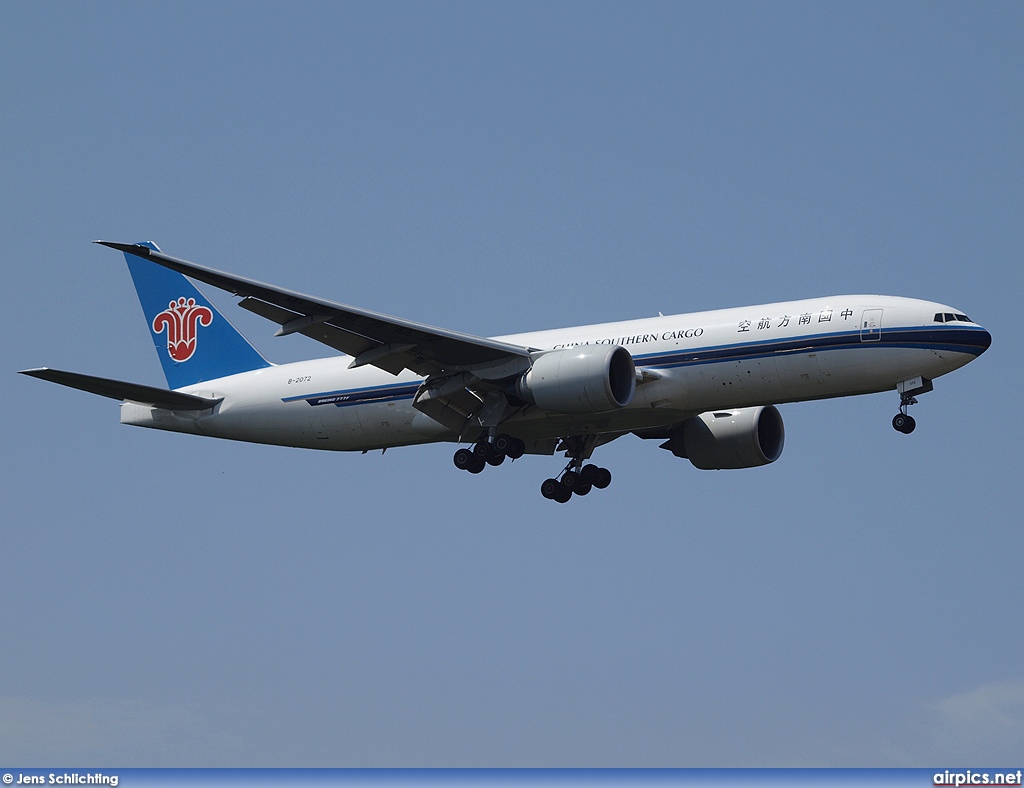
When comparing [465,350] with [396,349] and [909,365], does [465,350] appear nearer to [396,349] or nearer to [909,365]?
[396,349]

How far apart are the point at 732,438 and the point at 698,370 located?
263 inches

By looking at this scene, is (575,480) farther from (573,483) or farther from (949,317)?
(949,317)

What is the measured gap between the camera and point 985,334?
3572 centimetres

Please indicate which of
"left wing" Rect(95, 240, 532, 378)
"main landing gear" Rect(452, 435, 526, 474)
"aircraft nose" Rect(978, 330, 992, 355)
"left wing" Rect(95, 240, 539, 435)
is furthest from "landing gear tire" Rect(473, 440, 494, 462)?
"aircraft nose" Rect(978, 330, 992, 355)

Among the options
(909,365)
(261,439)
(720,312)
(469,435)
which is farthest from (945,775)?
(261,439)

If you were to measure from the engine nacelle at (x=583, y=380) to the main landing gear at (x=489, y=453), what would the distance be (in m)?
2.62

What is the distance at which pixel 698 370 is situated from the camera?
3672 cm

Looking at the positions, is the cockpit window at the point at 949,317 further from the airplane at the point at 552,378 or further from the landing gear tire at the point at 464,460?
the landing gear tire at the point at 464,460

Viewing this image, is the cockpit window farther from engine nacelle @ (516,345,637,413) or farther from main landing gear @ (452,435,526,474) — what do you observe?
main landing gear @ (452,435,526,474)

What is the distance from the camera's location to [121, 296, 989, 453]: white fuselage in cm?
3556

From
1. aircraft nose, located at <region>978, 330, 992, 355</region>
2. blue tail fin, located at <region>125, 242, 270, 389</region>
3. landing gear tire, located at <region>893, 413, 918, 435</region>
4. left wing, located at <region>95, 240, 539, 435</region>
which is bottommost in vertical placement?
landing gear tire, located at <region>893, 413, 918, 435</region>

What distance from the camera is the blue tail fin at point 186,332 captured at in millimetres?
44812

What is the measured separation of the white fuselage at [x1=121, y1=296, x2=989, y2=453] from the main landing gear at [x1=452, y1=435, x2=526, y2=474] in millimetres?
568

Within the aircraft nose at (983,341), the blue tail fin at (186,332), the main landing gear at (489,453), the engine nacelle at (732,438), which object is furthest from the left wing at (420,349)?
the aircraft nose at (983,341)
